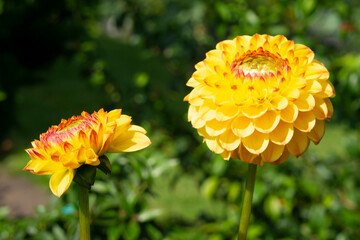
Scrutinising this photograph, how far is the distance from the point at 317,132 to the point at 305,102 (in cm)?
5

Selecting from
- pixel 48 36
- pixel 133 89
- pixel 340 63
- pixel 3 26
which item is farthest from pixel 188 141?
pixel 48 36

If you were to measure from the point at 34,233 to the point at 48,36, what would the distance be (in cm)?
356

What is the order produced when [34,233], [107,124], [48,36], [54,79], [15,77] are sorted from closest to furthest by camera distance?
[107,124] < [34,233] < [15,77] < [48,36] < [54,79]

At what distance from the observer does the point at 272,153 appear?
2.12ft

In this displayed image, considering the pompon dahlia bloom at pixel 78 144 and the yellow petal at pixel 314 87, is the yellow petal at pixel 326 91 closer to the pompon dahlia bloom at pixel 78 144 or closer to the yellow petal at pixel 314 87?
the yellow petal at pixel 314 87

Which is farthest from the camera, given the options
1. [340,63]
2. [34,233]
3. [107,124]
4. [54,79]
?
[54,79]

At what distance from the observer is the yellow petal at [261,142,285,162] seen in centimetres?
64

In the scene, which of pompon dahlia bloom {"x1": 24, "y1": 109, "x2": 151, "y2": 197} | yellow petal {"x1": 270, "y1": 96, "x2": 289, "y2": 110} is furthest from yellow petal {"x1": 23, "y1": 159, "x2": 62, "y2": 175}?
yellow petal {"x1": 270, "y1": 96, "x2": 289, "y2": 110}

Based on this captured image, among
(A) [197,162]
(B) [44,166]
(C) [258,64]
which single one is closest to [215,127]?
(C) [258,64]

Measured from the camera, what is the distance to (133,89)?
7.82 ft

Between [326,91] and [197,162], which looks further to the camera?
[197,162]

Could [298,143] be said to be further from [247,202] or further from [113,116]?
[113,116]

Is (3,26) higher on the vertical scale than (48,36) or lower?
higher

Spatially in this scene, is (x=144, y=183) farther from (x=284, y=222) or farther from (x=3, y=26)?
(x=3, y=26)
